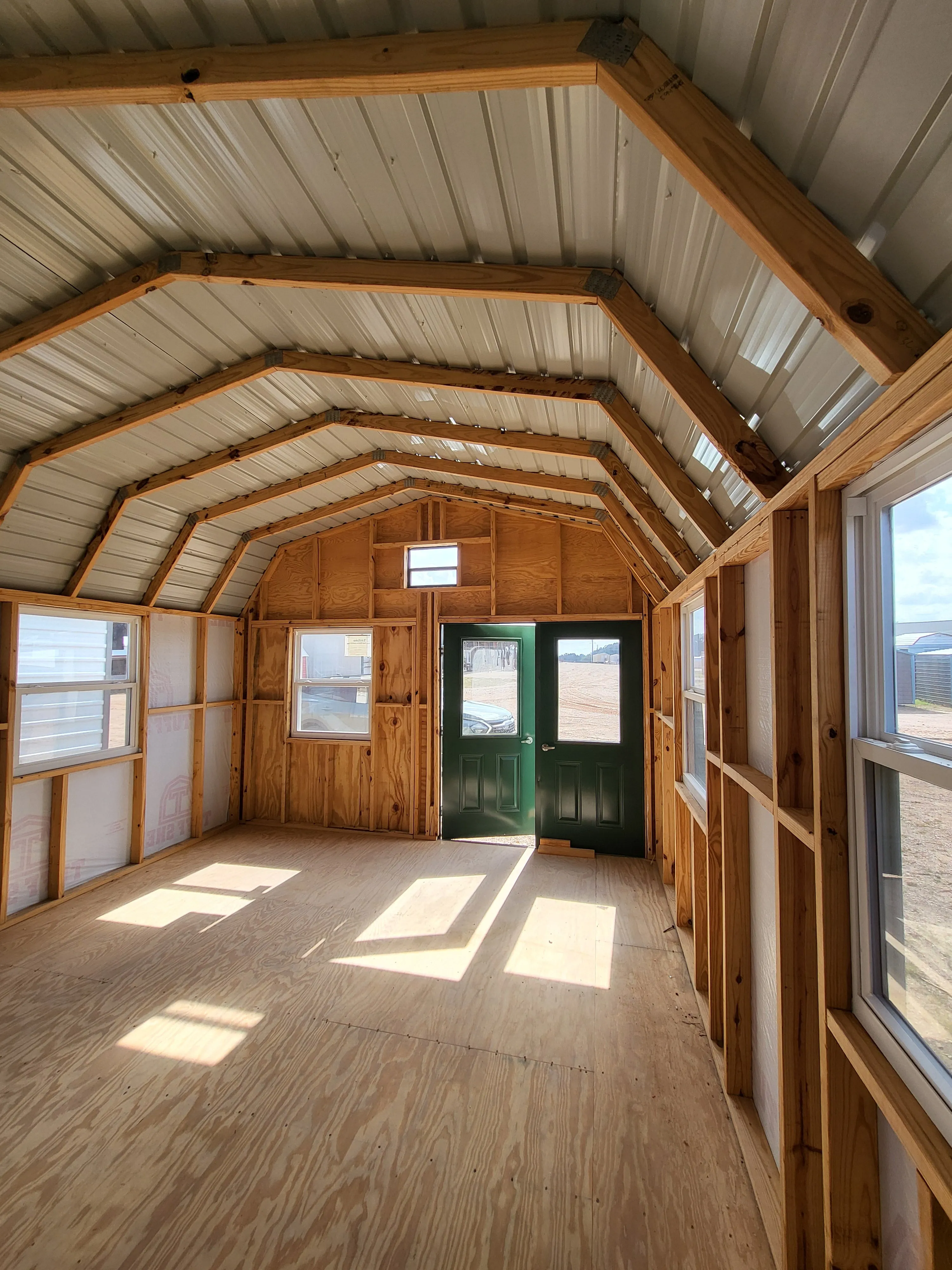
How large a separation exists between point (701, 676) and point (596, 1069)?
7.24ft

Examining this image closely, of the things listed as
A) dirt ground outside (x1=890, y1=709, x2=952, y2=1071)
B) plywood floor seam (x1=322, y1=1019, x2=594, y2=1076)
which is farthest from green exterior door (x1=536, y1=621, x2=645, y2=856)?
dirt ground outside (x1=890, y1=709, x2=952, y2=1071)

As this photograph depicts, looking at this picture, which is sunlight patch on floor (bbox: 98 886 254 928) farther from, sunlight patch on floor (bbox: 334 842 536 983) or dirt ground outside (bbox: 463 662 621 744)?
dirt ground outside (bbox: 463 662 621 744)

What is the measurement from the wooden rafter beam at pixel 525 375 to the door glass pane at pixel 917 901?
100 cm


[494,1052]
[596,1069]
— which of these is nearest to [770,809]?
[596,1069]

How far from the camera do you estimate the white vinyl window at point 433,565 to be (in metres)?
6.07

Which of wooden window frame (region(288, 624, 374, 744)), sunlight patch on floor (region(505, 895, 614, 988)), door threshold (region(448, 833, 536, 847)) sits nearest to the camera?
sunlight patch on floor (region(505, 895, 614, 988))

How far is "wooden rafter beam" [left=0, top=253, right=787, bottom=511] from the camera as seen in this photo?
5.90ft

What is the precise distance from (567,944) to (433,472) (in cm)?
409

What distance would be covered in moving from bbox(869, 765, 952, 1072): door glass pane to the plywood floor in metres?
1.37

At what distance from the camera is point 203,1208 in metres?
1.93

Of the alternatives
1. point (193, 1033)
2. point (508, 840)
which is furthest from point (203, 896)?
point (508, 840)

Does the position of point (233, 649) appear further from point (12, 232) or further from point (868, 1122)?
point (868, 1122)

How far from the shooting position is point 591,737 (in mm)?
5539

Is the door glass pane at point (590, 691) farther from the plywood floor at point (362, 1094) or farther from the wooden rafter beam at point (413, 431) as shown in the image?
the wooden rafter beam at point (413, 431)
